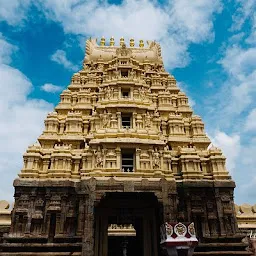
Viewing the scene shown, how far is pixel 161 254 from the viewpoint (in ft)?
55.1

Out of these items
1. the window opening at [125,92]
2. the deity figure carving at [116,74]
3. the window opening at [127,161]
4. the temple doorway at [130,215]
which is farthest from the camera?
the deity figure carving at [116,74]

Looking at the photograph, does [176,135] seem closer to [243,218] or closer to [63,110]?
→ [243,218]

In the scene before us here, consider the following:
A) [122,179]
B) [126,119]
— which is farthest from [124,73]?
[122,179]

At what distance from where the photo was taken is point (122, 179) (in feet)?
53.8

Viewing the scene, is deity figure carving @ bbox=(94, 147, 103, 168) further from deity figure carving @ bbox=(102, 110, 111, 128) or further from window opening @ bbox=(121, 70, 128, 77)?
window opening @ bbox=(121, 70, 128, 77)

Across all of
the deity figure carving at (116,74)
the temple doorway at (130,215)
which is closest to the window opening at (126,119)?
the deity figure carving at (116,74)

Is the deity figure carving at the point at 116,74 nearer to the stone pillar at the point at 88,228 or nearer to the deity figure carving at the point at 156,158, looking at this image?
the deity figure carving at the point at 156,158

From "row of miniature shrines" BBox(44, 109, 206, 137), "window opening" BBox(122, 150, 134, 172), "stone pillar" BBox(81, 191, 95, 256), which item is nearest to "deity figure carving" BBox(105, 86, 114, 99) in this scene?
"row of miniature shrines" BBox(44, 109, 206, 137)

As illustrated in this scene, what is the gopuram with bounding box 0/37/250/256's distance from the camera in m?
15.5

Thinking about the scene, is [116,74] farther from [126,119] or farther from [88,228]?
[88,228]

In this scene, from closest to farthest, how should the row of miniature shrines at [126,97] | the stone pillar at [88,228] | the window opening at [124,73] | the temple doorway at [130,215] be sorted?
the stone pillar at [88,228] → the temple doorway at [130,215] → the row of miniature shrines at [126,97] → the window opening at [124,73]

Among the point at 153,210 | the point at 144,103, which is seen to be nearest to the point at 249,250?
the point at 153,210

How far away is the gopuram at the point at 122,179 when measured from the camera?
1548 centimetres

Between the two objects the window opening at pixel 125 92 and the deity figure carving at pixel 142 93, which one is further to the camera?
the window opening at pixel 125 92
